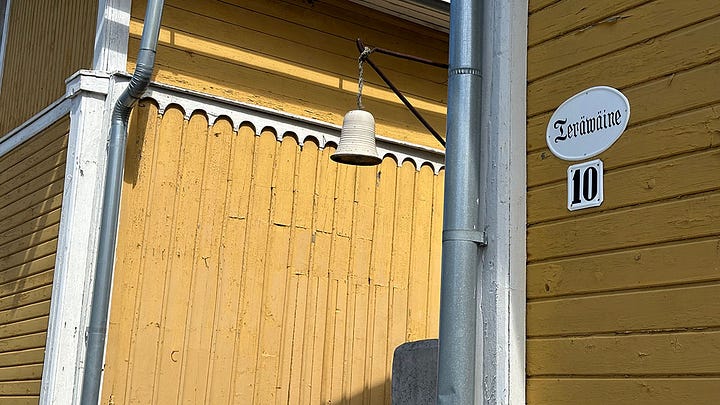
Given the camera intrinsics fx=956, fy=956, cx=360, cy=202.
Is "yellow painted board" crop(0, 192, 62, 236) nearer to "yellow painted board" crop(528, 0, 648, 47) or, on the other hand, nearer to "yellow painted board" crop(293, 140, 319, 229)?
"yellow painted board" crop(293, 140, 319, 229)

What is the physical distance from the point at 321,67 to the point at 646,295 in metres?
5.21

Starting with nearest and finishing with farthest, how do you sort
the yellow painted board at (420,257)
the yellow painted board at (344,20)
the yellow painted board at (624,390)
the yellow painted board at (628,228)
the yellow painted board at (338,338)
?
the yellow painted board at (624,390) < the yellow painted board at (628,228) < the yellow painted board at (338,338) < the yellow painted board at (344,20) < the yellow painted board at (420,257)

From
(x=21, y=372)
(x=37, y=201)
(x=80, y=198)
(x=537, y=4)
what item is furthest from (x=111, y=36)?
(x=537, y=4)

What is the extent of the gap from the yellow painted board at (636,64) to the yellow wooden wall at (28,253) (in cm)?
458

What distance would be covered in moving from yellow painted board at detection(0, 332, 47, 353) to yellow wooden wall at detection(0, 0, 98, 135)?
1947 millimetres

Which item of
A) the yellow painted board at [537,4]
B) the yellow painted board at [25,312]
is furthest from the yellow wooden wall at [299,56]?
the yellow painted board at [537,4]

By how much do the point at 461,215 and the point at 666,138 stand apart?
0.87 meters

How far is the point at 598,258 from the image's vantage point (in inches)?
136

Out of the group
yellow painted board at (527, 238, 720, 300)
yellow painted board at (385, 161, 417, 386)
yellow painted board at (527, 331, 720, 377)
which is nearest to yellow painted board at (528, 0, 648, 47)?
yellow painted board at (527, 238, 720, 300)

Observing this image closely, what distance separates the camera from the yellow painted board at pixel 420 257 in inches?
327

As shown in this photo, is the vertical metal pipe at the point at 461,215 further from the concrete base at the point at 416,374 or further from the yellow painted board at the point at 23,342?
the yellow painted board at the point at 23,342

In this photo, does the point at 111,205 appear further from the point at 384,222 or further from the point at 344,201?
the point at 384,222

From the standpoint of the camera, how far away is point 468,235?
3732 millimetres

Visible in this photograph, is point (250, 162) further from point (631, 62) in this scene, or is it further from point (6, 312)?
point (631, 62)
